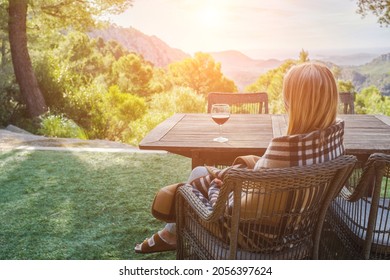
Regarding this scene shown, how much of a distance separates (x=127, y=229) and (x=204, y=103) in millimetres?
7141

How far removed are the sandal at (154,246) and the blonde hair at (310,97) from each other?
114cm

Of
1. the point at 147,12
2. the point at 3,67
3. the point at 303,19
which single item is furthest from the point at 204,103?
the point at 3,67

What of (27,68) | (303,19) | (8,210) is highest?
(303,19)

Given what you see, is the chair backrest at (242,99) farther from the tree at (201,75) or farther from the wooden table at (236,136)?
the tree at (201,75)

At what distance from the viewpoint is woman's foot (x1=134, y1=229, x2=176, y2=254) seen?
264 centimetres

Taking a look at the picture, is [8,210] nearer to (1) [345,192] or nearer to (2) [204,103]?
(1) [345,192]

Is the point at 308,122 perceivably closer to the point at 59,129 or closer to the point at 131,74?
the point at 59,129

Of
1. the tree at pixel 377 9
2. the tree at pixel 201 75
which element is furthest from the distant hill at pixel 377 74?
the tree at pixel 201 75

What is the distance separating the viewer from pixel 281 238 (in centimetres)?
185

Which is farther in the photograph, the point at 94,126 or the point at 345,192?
the point at 94,126

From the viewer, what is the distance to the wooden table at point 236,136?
8.07ft

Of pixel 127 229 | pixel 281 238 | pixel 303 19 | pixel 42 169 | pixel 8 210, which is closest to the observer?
pixel 281 238

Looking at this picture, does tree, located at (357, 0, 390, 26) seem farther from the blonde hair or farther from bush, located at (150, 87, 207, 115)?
the blonde hair

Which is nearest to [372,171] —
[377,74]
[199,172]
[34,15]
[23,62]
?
[199,172]
